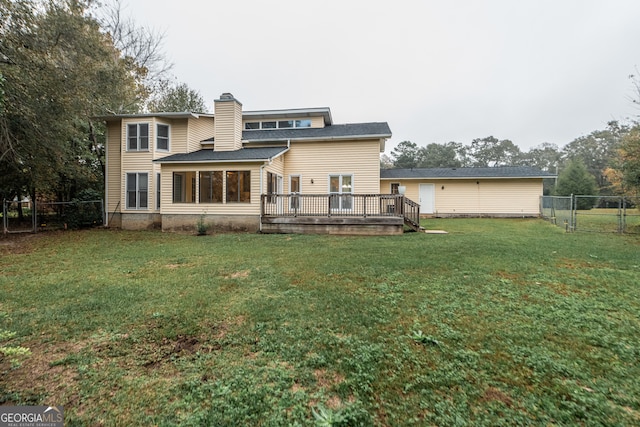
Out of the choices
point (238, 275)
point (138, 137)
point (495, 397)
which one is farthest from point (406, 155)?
point (495, 397)

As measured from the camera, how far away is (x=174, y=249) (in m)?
8.05

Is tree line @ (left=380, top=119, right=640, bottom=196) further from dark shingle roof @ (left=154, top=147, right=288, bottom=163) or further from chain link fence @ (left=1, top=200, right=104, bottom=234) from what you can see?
chain link fence @ (left=1, top=200, right=104, bottom=234)

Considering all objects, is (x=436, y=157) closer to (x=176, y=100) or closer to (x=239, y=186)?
(x=176, y=100)

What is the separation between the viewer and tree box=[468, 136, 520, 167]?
53031 millimetres

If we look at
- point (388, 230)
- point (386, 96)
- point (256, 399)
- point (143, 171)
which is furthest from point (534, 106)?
point (256, 399)

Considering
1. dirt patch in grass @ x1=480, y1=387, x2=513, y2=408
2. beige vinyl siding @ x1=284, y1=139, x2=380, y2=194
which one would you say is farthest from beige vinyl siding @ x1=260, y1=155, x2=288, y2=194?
dirt patch in grass @ x1=480, y1=387, x2=513, y2=408

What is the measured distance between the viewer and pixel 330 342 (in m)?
2.81

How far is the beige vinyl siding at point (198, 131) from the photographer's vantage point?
13.3 meters

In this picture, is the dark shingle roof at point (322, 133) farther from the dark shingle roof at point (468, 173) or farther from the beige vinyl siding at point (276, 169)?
the dark shingle roof at point (468, 173)

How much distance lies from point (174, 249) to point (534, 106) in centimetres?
3917

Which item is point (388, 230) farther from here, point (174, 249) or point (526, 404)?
point (526, 404)

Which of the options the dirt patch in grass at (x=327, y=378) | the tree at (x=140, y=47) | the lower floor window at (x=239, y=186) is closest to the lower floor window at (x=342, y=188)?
the lower floor window at (x=239, y=186)

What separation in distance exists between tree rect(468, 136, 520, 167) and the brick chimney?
52.6 meters

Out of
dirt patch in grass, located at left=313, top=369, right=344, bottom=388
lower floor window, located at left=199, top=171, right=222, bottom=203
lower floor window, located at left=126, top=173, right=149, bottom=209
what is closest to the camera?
dirt patch in grass, located at left=313, top=369, right=344, bottom=388
